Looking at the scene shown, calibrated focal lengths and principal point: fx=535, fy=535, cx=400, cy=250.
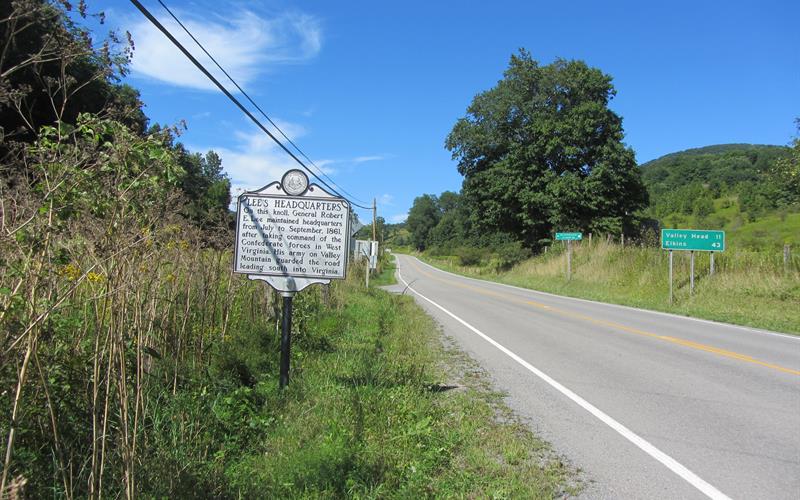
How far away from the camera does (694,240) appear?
65.5 feet

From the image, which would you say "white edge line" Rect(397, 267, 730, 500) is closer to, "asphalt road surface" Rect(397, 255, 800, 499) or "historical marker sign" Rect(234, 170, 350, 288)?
"asphalt road surface" Rect(397, 255, 800, 499)

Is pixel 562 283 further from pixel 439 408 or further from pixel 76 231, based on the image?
pixel 76 231

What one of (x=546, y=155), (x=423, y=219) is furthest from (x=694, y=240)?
(x=423, y=219)

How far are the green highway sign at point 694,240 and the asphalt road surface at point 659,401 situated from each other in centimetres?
738

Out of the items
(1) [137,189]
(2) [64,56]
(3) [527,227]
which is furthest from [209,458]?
(3) [527,227]

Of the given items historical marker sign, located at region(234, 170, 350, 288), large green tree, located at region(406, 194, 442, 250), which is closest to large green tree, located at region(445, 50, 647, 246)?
historical marker sign, located at region(234, 170, 350, 288)

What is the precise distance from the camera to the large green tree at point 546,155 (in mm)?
38688

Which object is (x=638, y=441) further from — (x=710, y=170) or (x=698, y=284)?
(x=710, y=170)

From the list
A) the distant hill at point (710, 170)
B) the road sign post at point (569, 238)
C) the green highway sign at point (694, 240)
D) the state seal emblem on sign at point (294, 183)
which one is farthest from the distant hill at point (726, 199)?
the state seal emblem on sign at point (294, 183)

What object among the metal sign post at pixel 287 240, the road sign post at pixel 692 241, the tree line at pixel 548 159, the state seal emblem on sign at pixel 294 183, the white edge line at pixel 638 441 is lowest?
the white edge line at pixel 638 441

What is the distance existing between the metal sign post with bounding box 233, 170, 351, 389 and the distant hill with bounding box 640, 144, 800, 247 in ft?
133

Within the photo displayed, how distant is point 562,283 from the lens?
3103 centimetres

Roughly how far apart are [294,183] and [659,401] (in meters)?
4.98

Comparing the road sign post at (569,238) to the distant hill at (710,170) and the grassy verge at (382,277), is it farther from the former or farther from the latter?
the distant hill at (710,170)
